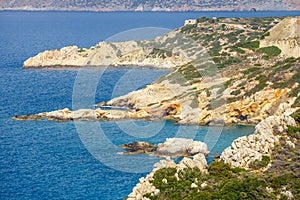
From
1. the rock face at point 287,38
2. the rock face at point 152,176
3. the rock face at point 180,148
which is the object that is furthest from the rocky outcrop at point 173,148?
the rock face at point 287,38

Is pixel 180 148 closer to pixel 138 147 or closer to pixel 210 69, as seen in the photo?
pixel 138 147

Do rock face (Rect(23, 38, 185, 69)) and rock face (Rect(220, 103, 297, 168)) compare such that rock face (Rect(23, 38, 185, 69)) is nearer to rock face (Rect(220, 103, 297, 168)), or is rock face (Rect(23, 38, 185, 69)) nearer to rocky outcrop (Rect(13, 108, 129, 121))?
rocky outcrop (Rect(13, 108, 129, 121))

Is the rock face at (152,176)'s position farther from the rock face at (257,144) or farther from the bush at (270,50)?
the bush at (270,50)

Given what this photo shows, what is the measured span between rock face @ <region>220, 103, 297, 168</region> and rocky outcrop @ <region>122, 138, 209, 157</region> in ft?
70.8

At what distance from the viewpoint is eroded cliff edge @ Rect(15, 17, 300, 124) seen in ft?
274

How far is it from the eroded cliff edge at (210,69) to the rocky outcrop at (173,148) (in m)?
13.1

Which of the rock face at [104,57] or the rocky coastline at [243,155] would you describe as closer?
the rocky coastline at [243,155]

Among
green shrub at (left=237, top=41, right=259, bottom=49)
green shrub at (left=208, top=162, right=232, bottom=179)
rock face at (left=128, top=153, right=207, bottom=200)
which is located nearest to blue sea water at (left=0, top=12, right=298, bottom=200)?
rock face at (left=128, top=153, right=207, bottom=200)

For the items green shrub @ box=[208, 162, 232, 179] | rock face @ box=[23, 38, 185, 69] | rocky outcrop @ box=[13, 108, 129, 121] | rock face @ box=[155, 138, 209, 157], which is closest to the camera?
green shrub @ box=[208, 162, 232, 179]

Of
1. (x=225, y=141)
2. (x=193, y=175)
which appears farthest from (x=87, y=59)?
(x=193, y=175)

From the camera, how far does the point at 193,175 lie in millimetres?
42594

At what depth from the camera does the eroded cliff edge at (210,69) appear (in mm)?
83438

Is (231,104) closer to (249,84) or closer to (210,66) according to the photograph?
(249,84)

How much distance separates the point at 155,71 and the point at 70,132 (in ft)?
166
